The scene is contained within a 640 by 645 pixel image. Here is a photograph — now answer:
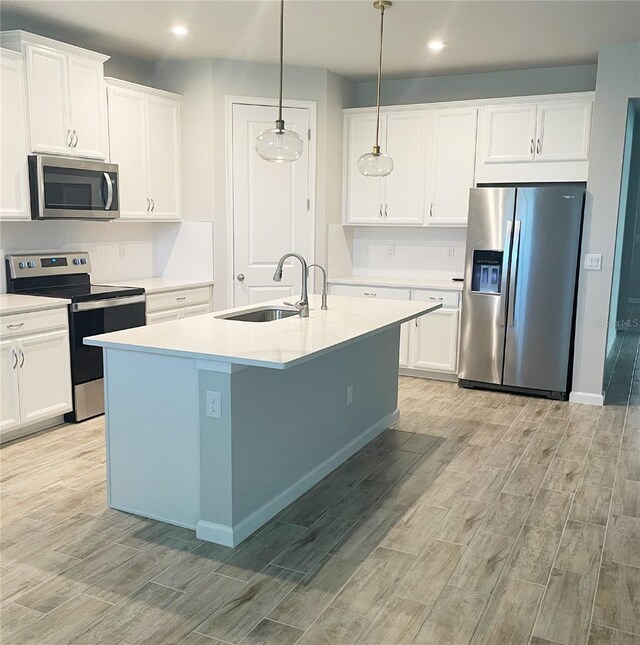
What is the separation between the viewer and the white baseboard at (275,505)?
274cm

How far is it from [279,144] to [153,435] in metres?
1.42

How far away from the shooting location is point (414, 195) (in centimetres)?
574

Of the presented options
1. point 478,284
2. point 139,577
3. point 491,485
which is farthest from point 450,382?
point 139,577

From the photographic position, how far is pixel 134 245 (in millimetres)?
5477

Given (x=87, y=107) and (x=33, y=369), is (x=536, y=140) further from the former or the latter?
(x=33, y=369)

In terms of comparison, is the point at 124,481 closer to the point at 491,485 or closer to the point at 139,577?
the point at 139,577

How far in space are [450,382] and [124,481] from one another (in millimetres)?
3300

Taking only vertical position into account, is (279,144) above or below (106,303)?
above

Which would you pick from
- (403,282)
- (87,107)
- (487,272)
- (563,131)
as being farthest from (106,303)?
(563,131)

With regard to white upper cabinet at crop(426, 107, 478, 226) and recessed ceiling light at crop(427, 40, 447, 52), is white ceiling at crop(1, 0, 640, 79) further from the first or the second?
white upper cabinet at crop(426, 107, 478, 226)

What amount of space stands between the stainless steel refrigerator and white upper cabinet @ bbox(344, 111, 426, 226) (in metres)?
0.75

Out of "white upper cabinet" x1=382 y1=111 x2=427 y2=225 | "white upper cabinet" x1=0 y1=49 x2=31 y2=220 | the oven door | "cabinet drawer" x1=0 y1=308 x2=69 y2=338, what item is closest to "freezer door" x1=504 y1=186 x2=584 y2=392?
"white upper cabinet" x1=382 y1=111 x2=427 y2=225

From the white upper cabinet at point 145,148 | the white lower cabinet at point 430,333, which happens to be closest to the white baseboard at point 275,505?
the white lower cabinet at point 430,333

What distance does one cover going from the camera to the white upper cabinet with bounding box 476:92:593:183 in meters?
5.03
